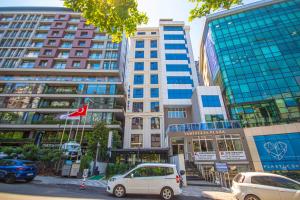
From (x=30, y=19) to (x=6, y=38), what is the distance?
910cm

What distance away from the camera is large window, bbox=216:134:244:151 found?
19.5 metres

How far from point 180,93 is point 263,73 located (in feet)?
49.3

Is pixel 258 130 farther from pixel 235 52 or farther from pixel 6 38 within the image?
pixel 6 38

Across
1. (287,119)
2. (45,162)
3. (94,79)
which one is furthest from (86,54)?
(287,119)

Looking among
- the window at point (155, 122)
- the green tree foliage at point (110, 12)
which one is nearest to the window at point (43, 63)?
the window at point (155, 122)

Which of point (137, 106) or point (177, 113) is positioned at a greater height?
point (137, 106)

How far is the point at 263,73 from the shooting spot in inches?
1035

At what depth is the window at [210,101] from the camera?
1026 inches

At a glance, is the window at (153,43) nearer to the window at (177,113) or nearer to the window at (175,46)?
the window at (175,46)

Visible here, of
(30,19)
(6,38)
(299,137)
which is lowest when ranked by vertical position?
(299,137)

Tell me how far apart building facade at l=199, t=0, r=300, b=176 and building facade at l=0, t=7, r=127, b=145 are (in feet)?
72.5

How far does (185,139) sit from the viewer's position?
20.9 m

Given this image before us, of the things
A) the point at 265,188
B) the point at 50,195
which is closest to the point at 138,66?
the point at 50,195

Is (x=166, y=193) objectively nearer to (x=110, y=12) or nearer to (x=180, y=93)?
(x=110, y=12)
